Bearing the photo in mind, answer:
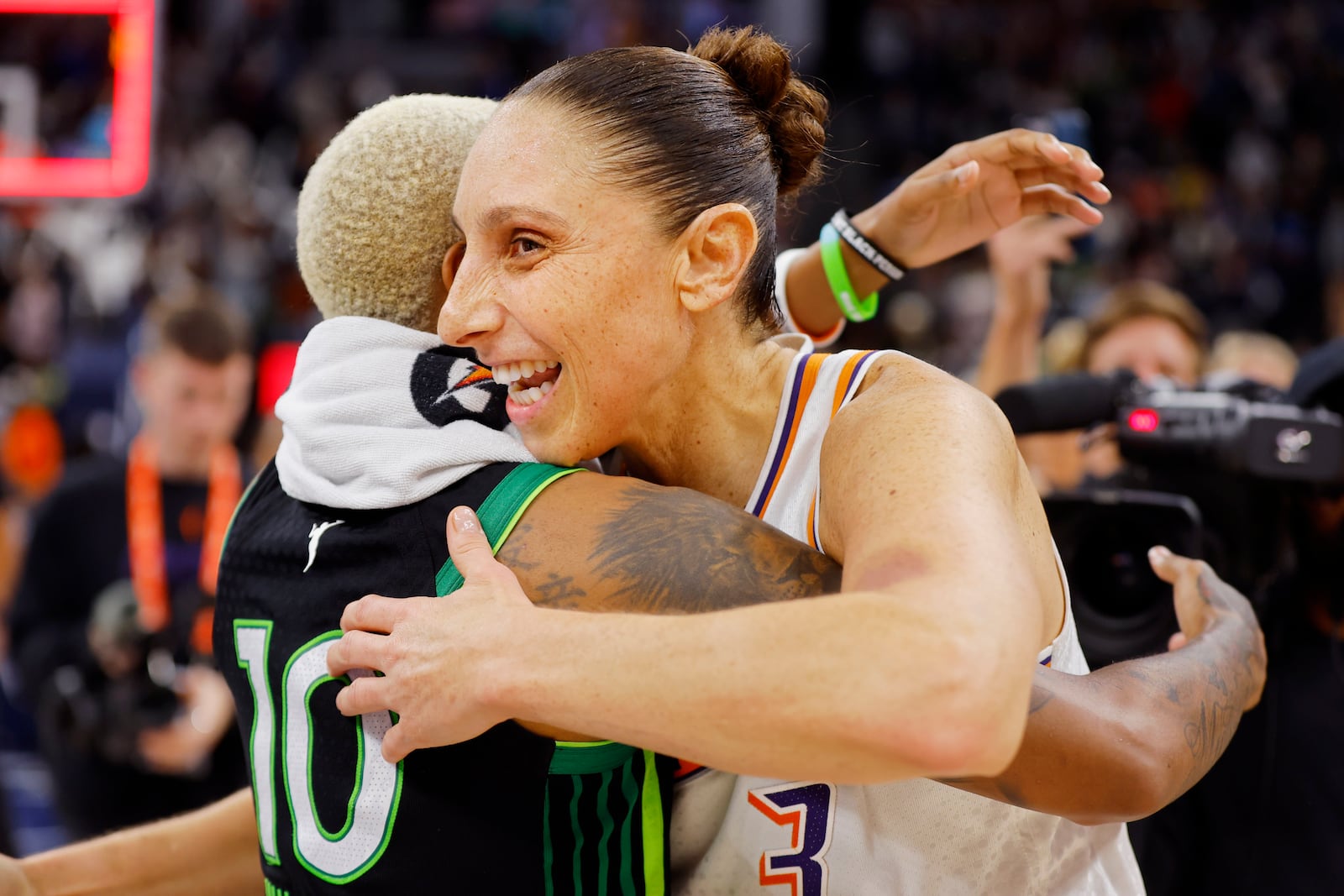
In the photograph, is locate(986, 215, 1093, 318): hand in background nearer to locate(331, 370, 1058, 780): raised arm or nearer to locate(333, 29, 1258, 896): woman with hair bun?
locate(333, 29, 1258, 896): woman with hair bun

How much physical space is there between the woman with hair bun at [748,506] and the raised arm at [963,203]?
5cm

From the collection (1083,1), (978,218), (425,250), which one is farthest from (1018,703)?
(1083,1)

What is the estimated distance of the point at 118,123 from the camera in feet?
21.8

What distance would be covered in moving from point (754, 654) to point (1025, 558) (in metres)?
0.26

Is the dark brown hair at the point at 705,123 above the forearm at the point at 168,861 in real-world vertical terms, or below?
above

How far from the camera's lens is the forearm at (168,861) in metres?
1.65

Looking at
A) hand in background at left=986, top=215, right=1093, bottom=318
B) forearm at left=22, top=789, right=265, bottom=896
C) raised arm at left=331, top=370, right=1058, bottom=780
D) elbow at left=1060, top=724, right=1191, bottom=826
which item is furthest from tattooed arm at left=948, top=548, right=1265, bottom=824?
hand in background at left=986, top=215, right=1093, bottom=318

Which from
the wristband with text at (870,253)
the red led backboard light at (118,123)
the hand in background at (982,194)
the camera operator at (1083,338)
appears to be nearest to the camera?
the hand in background at (982,194)

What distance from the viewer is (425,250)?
1.50 meters

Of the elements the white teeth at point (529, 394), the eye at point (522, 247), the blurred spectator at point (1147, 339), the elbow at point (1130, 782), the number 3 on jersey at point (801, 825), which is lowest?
the blurred spectator at point (1147, 339)

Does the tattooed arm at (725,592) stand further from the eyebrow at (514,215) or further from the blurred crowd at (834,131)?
the blurred crowd at (834,131)

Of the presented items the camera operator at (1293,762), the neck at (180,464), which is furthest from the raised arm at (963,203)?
the neck at (180,464)

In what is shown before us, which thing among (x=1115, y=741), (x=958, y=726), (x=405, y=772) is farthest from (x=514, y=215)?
(x=1115, y=741)

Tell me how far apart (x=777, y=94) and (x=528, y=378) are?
47cm
